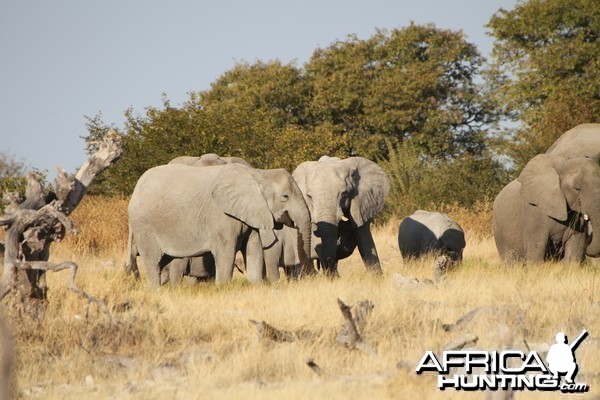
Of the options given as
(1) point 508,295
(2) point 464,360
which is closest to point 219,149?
(1) point 508,295

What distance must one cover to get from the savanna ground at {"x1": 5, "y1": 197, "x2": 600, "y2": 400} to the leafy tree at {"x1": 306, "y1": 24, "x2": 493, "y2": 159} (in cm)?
2725

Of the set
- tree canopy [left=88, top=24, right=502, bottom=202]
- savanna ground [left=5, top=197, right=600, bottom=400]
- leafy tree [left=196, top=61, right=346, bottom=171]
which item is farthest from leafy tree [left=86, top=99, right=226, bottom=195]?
savanna ground [left=5, top=197, right=600, bottom=400]

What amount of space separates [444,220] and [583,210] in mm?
3678

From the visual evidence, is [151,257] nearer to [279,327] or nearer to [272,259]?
[272,259]

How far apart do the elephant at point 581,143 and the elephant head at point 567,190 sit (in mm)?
573

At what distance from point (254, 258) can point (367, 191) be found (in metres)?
3.57

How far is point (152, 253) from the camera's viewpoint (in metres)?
14.4

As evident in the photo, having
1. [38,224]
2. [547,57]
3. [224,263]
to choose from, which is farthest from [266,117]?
[38,224]

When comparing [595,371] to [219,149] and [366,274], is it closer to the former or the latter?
[366,274]

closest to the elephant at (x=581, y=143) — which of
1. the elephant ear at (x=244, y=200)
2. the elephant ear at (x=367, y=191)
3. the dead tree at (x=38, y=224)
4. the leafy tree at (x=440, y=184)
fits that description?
the elephant ear at (x=367, y=191)

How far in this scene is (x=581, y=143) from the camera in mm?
16703

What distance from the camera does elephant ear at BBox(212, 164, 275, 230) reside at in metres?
13.7

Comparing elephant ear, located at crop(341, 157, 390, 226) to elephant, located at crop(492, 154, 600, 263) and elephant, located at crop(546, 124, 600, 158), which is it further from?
elephant, located at crop(546, 124, 600, 158)

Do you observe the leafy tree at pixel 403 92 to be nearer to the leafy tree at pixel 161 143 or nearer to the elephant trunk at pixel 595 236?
the leafy tree at pixel 161 143
